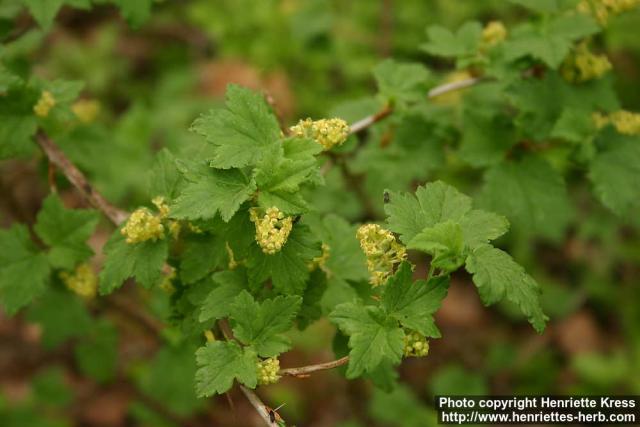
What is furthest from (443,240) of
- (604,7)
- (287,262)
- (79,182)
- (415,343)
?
(604,7)

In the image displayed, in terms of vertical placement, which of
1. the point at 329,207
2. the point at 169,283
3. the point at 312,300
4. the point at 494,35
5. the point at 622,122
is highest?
the point at 494,35

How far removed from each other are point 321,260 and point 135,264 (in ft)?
1.93

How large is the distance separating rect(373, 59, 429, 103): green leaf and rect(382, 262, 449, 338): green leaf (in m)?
0.98

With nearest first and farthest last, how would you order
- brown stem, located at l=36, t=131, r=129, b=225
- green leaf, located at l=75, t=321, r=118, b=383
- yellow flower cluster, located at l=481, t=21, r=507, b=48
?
brown stem, located at l=36, t=131, r=129, b=225 → yellow flower cluster, located at l=481, t=21, r=507, b=48 → green leaf, located at l=75, t=321, r=118, b=383

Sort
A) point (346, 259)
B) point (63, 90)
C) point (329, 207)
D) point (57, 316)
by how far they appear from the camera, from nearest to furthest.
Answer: point (346, 259)
point (63, 90)
point (57, 316)
point (329, 207)

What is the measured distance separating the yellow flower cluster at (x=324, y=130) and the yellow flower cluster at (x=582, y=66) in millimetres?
1191

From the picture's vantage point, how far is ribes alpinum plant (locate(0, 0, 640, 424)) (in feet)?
5.48

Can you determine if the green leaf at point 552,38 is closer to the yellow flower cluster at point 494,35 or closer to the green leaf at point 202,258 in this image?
the yellow flower cluster at point 494,35

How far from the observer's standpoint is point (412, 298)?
1666 millimetres

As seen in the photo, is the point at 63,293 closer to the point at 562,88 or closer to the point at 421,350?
the point at 421,350

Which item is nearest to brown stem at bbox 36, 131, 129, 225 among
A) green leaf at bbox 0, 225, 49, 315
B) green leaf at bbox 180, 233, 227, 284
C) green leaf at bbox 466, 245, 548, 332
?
green leaf at bbox 0, 225, 49, 315

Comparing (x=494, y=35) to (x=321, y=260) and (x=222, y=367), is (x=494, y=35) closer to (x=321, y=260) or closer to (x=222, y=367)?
(x=321, y=260)

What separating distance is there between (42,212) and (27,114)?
14.6 inches

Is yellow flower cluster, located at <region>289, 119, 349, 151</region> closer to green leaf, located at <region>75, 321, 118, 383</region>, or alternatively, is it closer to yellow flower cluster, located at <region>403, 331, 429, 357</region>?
yellow flower cluster, located at <region>403, 331, 429, 357</region>
